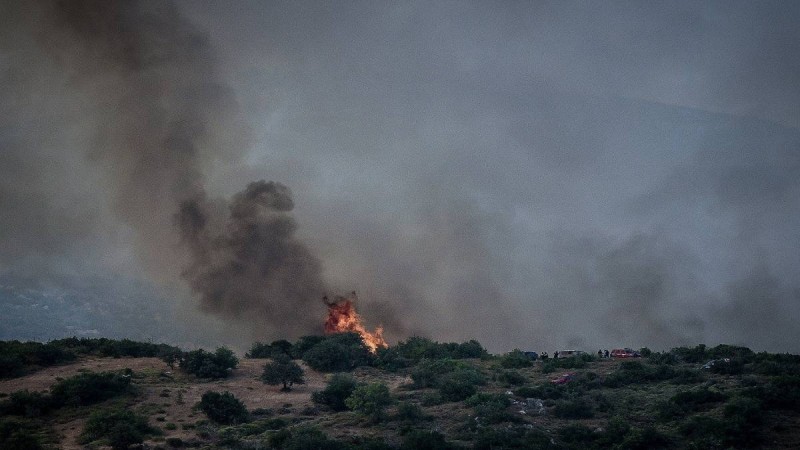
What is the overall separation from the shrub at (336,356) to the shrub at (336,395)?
1224cm

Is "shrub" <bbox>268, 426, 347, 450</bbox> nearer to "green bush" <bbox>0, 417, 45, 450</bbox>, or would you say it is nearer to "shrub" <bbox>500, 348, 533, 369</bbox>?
"green bush" <bbox>0, 417, 45, 450</bbox>

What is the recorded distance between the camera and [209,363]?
54.0 m

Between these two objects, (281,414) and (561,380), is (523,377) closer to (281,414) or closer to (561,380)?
(561,380)

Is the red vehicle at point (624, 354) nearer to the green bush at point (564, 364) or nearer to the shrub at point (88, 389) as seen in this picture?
the green bush at point (564, 364)

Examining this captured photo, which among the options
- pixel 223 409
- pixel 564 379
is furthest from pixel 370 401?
pixel 564 379

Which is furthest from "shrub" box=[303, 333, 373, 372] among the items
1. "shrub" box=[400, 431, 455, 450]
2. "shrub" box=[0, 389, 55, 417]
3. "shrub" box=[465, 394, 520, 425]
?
"shrub" box=[400, 431, 455, 450]

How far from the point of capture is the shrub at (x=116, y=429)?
35.2 meters

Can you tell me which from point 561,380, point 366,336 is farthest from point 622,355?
point 366,336

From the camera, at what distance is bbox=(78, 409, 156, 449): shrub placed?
3522 cm

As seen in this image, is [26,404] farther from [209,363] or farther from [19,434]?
[209,363]

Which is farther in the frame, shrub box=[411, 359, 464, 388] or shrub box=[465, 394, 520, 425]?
shrub box=[411, 359, 464, 388]

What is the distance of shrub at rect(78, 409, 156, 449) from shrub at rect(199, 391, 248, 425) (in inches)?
168

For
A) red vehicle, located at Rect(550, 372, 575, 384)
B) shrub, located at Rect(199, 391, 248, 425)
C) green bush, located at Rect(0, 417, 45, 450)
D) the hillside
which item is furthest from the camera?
red vehicle, located at Rect(550, 372, 575, 384)

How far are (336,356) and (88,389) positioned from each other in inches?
888
